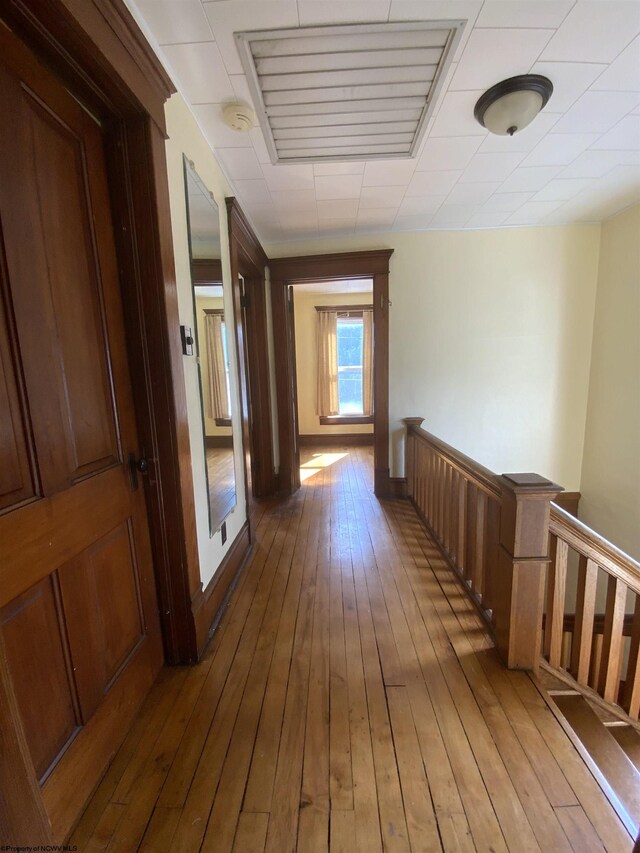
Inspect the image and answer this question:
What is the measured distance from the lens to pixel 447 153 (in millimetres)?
2037

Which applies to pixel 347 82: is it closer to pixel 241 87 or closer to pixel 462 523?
pixel 241 87

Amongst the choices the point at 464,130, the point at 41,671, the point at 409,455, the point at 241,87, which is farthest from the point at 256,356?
the point at 41,671

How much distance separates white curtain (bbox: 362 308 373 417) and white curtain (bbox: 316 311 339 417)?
1.52 feet

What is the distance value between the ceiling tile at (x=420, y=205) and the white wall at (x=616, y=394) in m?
1.68

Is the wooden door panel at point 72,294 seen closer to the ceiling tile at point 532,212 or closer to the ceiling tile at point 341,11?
the ceiling tile at point 341,11

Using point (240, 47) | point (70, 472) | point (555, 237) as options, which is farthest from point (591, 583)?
point (555, 237)

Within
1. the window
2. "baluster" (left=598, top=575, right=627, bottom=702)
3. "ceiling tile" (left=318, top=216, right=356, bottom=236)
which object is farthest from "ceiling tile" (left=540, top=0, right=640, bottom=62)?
the window

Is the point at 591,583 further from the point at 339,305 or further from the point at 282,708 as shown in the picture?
the point at 339,305

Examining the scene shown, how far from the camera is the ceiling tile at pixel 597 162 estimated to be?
2.12 meters

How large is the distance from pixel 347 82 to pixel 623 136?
172cm

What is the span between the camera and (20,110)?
845mm

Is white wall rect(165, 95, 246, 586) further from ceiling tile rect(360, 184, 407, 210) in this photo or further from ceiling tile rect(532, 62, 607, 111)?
ceiling tile rect(532, 62, 607, 111)

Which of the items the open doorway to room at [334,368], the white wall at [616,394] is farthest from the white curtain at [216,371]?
the white wall at [616,394]

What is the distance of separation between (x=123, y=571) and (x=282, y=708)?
793 millimetres
